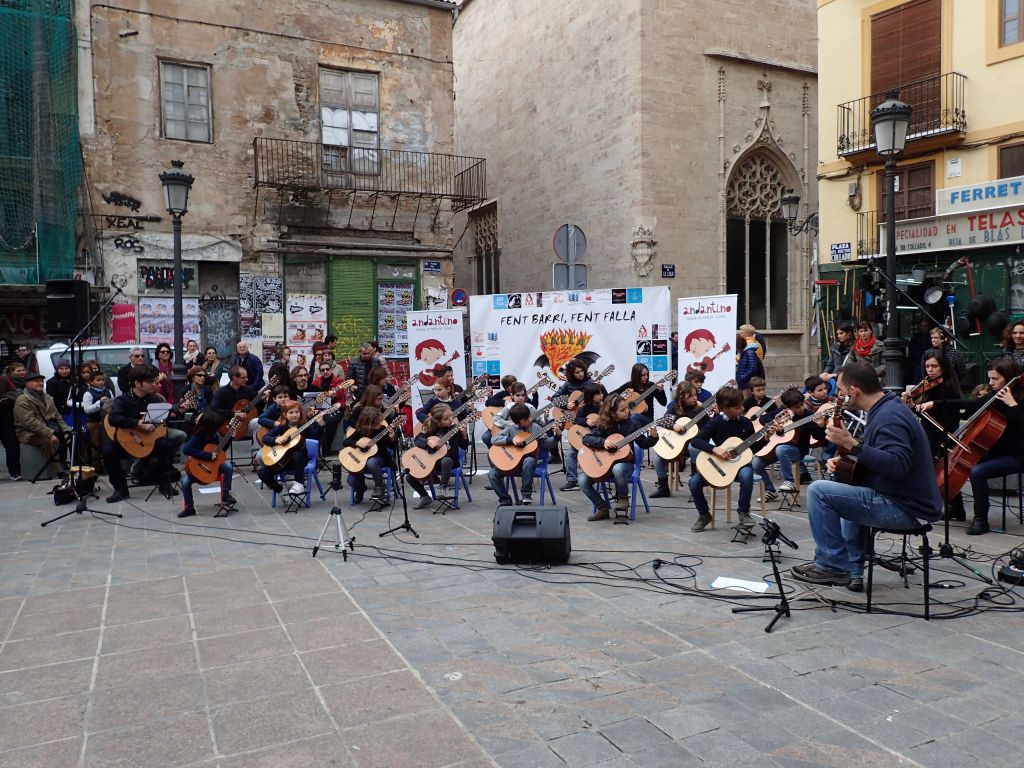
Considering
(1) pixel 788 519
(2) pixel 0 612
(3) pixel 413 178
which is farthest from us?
(3) pixel 413 178

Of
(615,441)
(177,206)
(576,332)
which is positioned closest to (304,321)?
(177,206)

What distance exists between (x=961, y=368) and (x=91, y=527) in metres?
8.76

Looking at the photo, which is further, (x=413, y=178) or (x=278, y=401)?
(x=413, y=178)

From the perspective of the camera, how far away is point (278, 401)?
9.06 m

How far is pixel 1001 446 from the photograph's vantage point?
22.9 feet

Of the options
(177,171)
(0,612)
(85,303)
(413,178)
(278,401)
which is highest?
(413,178)

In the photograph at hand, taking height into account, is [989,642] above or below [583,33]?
below

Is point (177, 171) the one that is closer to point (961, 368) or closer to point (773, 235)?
point (961, 368)

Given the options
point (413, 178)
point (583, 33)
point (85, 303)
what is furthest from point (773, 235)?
point (85, 303)

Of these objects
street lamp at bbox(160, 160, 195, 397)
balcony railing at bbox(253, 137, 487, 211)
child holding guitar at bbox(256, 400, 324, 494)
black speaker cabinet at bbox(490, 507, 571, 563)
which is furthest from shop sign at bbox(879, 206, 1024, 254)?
street lamp at bbox(160, 160, 195, 397)

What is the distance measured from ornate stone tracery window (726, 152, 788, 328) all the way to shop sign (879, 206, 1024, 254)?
226 inches

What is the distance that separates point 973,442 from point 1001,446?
372 millimetres

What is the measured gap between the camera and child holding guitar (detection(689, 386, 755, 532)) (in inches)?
285

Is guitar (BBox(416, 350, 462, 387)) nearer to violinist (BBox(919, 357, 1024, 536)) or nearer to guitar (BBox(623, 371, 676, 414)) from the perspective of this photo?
guitar (BBox(623, 371, 676, 414))
